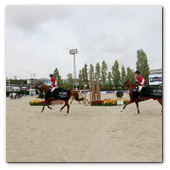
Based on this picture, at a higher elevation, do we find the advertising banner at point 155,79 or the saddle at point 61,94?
the advertising banner at point 155,79

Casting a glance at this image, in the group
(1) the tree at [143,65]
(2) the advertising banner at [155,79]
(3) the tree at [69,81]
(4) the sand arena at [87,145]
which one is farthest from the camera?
(3) the tree at [69,81]

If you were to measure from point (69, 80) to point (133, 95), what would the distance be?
57459 millimetres

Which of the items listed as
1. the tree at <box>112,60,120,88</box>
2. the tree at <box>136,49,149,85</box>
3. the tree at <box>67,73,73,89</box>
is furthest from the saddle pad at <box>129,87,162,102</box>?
the tree at <box>67,73,73,89</box>

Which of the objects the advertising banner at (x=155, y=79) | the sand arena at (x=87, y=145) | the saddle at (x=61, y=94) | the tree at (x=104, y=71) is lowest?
the sand arena at (x=87, y=145)

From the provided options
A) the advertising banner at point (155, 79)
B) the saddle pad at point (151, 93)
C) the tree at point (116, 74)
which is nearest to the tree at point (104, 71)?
the tree at point (116, 74)

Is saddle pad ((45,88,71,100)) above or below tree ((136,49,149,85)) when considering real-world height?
below

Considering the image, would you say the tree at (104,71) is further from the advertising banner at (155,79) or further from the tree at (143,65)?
the advertising banner at (155,79)

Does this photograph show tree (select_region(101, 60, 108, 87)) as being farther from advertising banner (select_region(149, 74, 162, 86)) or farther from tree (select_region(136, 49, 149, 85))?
advertising banner (select_region(149, 74, 162, 86))

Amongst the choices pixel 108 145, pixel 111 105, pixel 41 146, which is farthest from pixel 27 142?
pixel 111 105

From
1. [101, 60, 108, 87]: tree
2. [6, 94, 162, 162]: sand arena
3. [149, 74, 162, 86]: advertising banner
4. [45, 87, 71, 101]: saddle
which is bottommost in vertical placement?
[6, 94, 162, 162]: sand arena

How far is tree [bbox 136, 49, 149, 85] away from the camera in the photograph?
149ft

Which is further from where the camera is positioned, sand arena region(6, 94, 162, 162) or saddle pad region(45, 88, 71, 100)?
saddle pad region(45, 88, 71, 100)

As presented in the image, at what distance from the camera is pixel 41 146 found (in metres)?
4.02

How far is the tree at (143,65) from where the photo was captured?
149ft
